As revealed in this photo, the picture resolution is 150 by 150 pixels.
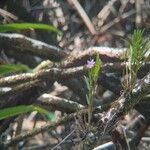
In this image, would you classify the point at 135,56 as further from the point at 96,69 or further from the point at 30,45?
the point at 30,45

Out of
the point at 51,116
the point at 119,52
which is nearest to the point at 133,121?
the point at 119,52

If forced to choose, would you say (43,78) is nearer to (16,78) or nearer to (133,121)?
(16,78)

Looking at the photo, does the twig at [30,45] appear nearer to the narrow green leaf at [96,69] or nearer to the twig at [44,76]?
the twig at [44,76]

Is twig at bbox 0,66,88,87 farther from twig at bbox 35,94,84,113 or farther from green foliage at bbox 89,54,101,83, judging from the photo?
green foliage at bbox 89,54,101,83

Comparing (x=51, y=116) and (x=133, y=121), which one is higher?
(x=51, y=116)

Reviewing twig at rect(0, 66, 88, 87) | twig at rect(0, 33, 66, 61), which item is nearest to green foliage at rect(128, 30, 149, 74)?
twig at rect(0, 66, 88, 87)

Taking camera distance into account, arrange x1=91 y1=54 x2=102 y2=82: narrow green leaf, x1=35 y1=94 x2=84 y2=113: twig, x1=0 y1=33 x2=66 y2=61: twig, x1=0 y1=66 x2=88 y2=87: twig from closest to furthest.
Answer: x1=91 y1=54 x2=102 y2=82: narrow green leaf → x1=0 y1=66 x2=88 y2=87: twig → x1=0 y1=33 x2=66 y2=61: twig → x1=35 y1=94 x2=84 y2=113: twig

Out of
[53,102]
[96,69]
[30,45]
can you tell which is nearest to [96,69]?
[96,69]

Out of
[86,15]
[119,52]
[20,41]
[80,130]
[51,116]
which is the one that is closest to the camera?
[80,130]

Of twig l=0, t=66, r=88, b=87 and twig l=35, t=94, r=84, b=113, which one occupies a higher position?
twig l=0, t=66, r=88, b=87

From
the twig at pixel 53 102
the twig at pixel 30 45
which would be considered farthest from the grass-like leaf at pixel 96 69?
the twig at pixel 53 102

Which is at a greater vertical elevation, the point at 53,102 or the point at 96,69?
the point at 96,69
